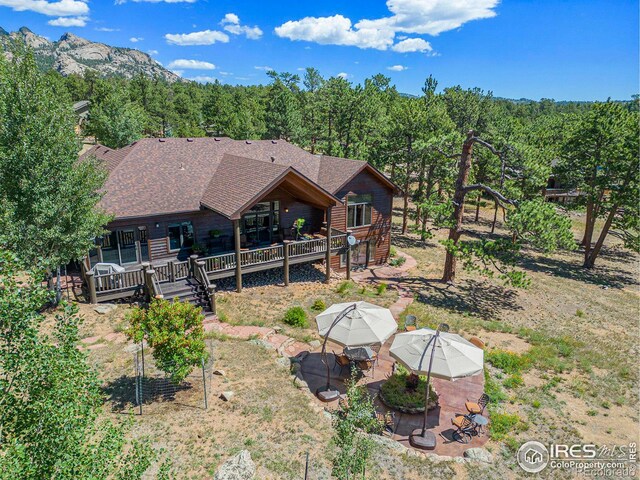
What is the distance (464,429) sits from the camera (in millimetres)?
11016

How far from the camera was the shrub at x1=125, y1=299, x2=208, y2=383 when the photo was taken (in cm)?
1073

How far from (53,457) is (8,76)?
13.3 metres

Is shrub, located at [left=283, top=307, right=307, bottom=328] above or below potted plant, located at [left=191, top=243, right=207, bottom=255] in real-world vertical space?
below

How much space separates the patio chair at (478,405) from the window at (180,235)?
49.9 feet

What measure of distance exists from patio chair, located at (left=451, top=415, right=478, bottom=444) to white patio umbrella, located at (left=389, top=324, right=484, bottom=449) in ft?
2.43

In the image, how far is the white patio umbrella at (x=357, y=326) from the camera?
492 inches

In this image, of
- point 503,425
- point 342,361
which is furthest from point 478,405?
point 342,361

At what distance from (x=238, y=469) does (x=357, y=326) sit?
5.40m

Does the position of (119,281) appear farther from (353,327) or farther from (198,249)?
(353,327)

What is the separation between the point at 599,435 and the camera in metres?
11.3

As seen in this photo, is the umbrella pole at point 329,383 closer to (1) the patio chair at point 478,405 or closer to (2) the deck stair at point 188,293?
(1) the patio chair at point 478,405

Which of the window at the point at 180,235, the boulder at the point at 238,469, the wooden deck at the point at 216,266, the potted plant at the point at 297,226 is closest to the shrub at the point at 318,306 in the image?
the wooden deck at the point at 216,266

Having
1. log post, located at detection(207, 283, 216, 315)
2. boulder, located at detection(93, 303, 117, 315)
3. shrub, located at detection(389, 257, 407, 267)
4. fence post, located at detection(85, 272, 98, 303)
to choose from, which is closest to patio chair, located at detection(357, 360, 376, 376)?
log post, located at detection(207, 283, 216, 315)

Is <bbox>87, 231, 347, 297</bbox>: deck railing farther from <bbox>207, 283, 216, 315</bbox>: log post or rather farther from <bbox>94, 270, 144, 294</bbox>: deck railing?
<bbox>207, 283, 216, 315</bbox>: log post
